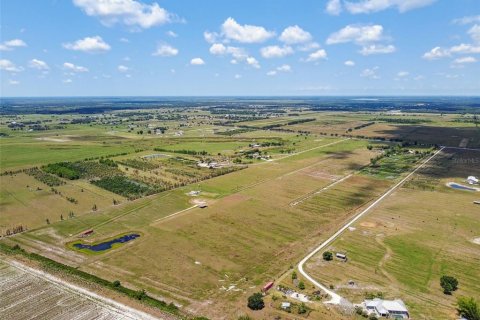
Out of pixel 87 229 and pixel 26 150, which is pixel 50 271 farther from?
pixel 26 150

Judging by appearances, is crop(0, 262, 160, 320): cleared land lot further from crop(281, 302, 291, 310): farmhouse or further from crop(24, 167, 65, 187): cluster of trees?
crop(24, 167, 65, 187): cluster of trees

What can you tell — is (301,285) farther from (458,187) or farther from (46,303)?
(458,187)

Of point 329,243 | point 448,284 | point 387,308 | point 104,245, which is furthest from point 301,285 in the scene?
point 104,245

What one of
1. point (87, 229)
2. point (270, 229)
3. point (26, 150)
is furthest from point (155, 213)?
point (26, 150)

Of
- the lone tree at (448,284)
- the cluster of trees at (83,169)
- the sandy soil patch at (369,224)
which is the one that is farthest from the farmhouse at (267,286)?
the cluster of trees at (83,169)

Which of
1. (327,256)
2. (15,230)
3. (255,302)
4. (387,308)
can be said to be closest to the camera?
(387,308)

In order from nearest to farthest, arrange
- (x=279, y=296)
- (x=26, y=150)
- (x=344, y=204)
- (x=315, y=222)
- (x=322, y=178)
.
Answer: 1. (x=279, y=296)
2. (x=315, y=222)
3. (x=344, y=204)
4. (x=322, y=178)
5. (x=26, y=150)
